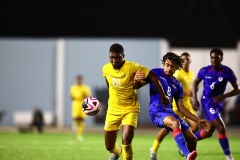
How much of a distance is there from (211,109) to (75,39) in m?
21.3

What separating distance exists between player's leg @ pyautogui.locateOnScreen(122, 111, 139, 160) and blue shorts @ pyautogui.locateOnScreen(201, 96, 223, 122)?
2.53 metres

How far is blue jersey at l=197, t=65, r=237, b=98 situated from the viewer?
1112 centimetres

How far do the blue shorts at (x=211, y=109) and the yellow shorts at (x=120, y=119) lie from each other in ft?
8.14

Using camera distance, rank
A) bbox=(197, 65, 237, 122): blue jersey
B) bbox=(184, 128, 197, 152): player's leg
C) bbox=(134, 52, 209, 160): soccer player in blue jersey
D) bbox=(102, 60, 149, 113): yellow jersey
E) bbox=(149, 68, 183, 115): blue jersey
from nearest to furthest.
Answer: bbox=(134, 52, 209, 160): soccer player in blue jersey
bbox=(184, 128, 197, 152): player's leg
bbox=(149, 68, 183, 115): blue jersey
bbox=(102, 60, 149, 113): yellow jersey
bbox=(197, 65, 237, 122): blue jersey

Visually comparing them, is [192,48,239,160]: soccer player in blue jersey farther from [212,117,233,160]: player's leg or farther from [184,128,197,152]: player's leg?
[184,128,197,152]: player's leg

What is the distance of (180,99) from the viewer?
29.7 ft

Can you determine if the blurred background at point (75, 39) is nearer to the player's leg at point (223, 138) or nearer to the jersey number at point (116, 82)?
the player's leg at point (223, 138)

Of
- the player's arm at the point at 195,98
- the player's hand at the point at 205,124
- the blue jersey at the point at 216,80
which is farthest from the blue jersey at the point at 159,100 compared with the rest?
the blue jersey at the point at 216,80

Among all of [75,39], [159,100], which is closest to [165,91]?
[159,100]

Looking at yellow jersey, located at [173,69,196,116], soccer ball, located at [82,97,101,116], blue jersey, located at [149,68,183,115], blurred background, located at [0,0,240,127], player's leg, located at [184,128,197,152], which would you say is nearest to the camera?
player's leg, located at [184,128,197,152]

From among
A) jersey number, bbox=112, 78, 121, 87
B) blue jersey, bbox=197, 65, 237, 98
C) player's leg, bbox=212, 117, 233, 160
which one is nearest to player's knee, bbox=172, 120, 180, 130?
jersey number, bbox=112, 78, 121, 87

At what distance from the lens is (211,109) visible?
1105 cm

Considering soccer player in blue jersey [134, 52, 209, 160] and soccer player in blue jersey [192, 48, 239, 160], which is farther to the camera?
soccer player in blue jersey [192, 48, 239, 160]

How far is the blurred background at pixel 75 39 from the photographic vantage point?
3000 cm
